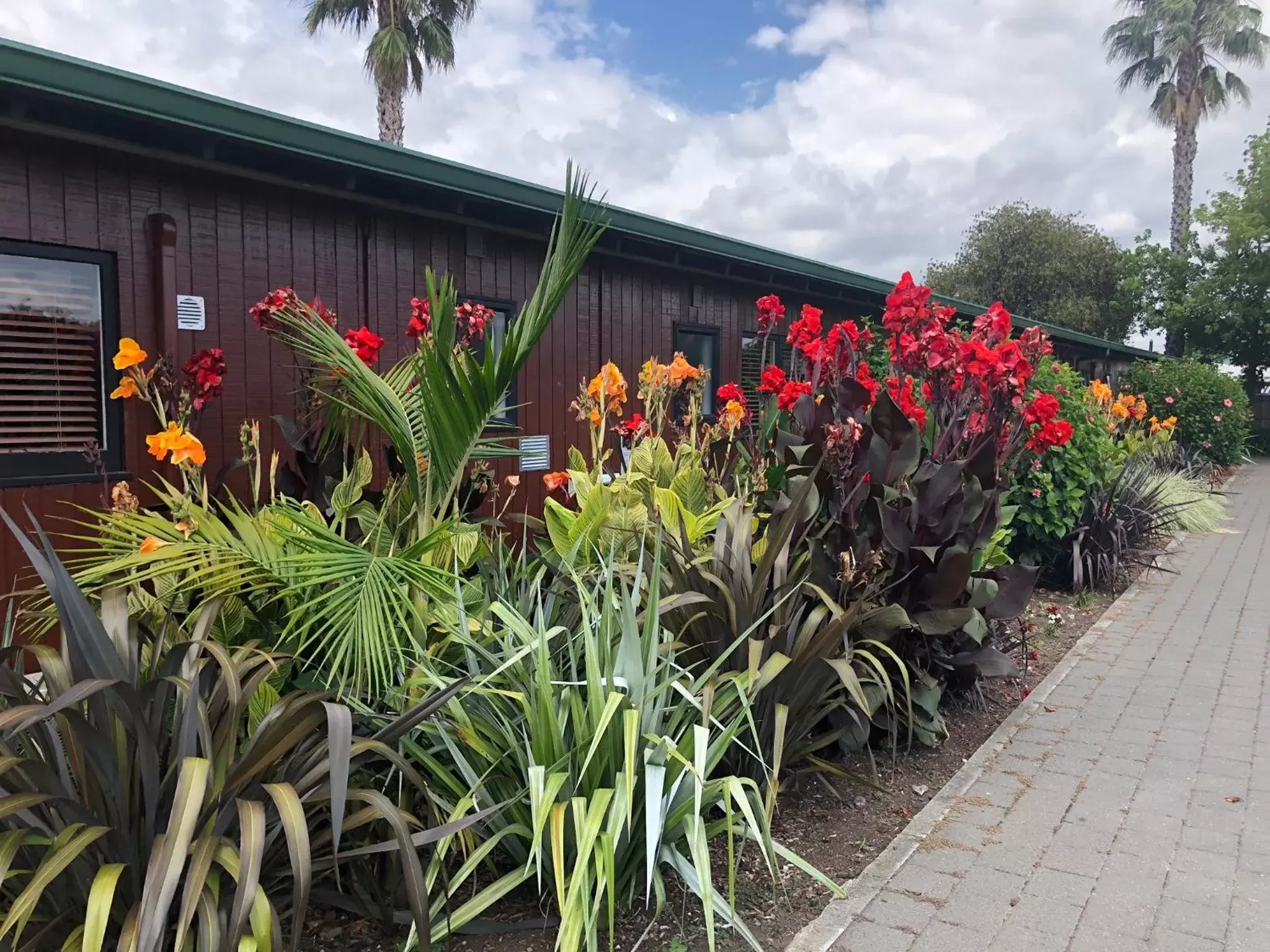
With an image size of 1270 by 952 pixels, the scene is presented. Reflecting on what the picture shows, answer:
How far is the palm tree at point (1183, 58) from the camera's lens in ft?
79.9

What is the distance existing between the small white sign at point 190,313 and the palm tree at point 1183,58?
83.6ft

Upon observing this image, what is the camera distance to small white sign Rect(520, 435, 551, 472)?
6.23 m

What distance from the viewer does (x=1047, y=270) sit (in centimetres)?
2922

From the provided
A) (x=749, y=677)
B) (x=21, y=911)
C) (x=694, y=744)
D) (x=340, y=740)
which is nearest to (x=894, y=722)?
(x=749, y=677)

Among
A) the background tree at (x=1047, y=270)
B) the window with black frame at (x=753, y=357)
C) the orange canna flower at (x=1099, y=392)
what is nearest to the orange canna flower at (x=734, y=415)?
the window with black frame at (x=753, y=357)

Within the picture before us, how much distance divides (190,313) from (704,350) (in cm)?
474

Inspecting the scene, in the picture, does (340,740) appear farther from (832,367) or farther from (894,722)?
(832,367)

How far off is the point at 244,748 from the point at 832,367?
121 inches

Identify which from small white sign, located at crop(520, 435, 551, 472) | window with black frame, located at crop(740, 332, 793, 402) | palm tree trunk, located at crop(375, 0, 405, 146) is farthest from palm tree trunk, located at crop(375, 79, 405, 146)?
small white sign, located at crop(520, 435, 551, 472)

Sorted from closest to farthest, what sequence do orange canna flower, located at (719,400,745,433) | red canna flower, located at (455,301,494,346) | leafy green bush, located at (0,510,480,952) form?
leafy green bush, located at (0,510,480,952)
red canna flower, located at (455,301,494,346)
orange canna flower, located at (719,400,745,433)

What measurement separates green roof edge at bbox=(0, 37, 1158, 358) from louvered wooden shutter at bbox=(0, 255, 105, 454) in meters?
0.88

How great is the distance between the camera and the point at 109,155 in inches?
159

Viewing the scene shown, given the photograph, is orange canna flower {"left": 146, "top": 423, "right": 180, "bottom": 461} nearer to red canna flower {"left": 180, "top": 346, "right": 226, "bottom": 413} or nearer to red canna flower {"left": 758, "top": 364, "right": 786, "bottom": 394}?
red canna flower {"left": 180, "top": 346, "right": 226, "bottom": 413}

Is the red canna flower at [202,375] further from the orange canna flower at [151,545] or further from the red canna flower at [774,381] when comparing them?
the red canna flower at [774,381]
